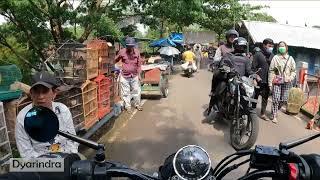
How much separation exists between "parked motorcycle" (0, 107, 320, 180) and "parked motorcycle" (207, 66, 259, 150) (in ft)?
16.2

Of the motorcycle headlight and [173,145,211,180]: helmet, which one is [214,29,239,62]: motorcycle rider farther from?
[173,145,211,180]: helmet

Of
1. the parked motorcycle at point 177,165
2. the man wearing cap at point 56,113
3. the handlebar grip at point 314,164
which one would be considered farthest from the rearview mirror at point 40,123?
the man wearing cap at point 56,113

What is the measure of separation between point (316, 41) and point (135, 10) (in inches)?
496

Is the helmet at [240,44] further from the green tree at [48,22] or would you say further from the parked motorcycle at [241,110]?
the green tree at [48,22]

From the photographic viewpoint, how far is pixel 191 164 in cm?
174

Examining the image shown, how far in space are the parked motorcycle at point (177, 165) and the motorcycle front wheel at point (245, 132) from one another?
488cm

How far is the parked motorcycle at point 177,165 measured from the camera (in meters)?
1.63

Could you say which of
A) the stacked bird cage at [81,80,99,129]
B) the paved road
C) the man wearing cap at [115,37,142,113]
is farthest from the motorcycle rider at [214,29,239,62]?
the stacked bird cage at [81,80,99,129]

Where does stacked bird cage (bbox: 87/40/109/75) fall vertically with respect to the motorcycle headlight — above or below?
above

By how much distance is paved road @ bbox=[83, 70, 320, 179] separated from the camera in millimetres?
6859

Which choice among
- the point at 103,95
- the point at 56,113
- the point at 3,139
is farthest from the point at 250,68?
the point at 56,113

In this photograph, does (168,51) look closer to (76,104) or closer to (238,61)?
(238,61)

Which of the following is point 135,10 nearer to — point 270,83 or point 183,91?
point 183,91

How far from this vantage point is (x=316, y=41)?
22.7m
